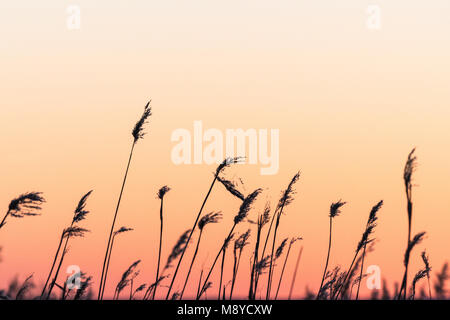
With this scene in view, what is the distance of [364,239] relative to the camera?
19.0 feet

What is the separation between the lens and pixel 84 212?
20.6ft

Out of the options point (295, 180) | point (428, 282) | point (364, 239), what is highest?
point (295, 180)
